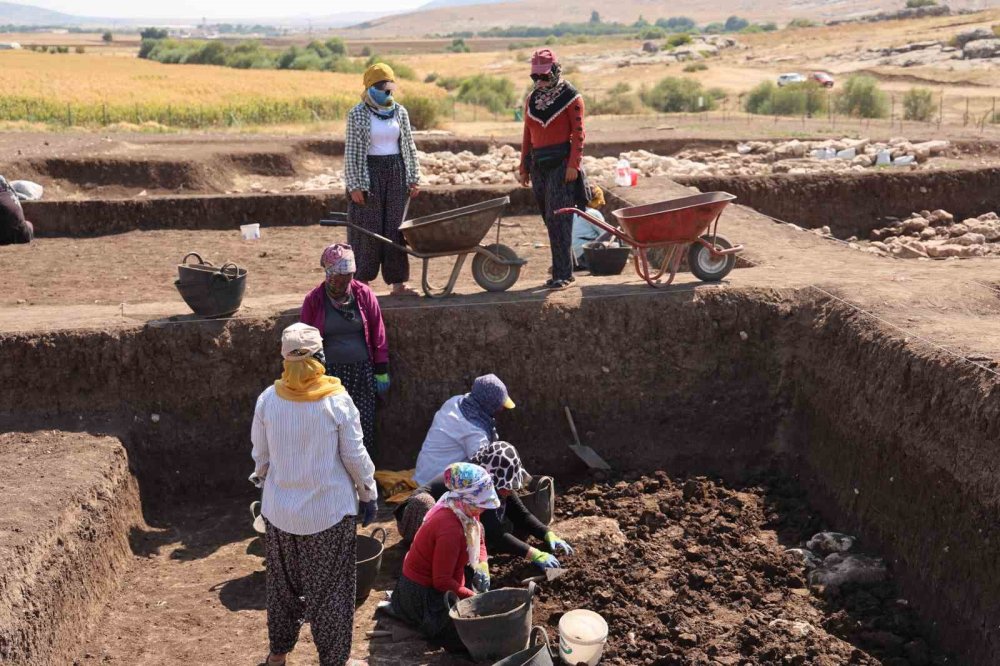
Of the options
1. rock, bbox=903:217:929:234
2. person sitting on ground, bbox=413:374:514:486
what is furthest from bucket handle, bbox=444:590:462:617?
rock, bbox=903:217:929:234

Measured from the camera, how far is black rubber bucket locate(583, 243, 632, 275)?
9117 millimetres

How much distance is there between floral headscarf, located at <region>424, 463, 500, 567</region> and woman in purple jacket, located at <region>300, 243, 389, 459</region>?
180 centimetres

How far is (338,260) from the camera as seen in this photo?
6.50 metres

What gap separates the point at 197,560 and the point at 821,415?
174 inches

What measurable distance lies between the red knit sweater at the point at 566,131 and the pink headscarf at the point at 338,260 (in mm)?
2206

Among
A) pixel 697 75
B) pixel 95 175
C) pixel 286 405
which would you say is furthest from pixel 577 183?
pixel 697 75

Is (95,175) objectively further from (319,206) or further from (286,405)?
(286,405)

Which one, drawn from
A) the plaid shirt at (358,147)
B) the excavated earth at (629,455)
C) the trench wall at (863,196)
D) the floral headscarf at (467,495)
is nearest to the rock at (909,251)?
the excavated earth at (629,455)

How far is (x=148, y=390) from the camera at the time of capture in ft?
24.9

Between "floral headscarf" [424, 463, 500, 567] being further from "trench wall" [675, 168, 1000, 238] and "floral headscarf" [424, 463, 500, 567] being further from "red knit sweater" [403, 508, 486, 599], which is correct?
"trench wall" [675, 168, 1000, 238]

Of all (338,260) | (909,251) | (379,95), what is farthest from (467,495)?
(909,251)

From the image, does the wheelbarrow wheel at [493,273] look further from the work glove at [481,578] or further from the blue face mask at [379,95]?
the work glove at [481,578]

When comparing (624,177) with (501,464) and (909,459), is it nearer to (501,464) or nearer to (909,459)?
(909,459)

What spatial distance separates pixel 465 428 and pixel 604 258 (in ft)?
10.3
